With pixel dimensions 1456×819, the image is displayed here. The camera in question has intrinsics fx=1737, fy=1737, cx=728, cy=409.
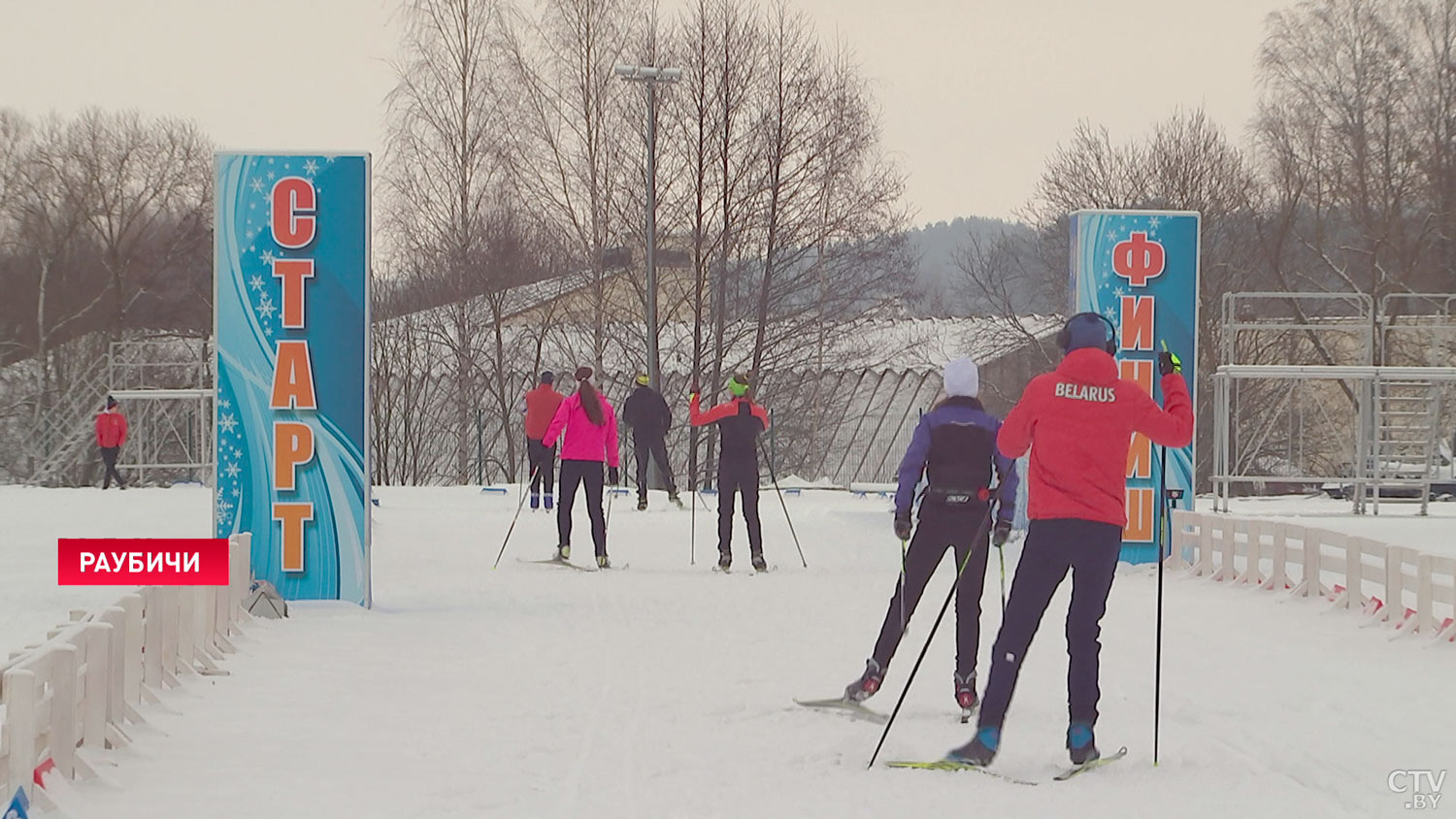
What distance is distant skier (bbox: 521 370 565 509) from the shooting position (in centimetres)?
2197

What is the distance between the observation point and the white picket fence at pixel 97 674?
20.0ft

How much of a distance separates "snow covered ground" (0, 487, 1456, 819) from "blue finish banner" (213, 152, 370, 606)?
2.45 ft

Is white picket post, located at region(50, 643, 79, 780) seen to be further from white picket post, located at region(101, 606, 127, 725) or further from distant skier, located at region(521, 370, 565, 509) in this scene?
distant skier, located at region(521, 370, 565, 509)

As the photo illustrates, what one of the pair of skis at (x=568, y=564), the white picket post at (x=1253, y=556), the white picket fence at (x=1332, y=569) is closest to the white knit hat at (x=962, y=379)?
the white picket fence at (x=1332, y=569)

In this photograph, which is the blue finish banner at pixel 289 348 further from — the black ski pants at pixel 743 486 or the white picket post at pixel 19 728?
the white picket post at pixel 19 728

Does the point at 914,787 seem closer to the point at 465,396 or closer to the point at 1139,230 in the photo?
the point at 1139,230

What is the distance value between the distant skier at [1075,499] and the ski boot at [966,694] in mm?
1303

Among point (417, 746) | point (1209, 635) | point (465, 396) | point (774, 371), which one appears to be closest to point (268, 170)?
point (417, 746)

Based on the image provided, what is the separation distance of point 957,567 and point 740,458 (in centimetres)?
805

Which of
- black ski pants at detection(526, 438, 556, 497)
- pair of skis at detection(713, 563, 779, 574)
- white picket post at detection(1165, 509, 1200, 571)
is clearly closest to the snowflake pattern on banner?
pair of skis at detection(713, 563, 779, 574)

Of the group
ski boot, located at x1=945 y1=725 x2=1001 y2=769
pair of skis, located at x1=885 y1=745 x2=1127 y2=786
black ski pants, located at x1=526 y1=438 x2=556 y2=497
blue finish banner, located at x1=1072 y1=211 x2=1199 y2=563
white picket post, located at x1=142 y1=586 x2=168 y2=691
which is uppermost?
blue finish banner, located at x1=1072 y1=211 x2=1199 y2=563

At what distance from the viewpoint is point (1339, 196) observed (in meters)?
46.2

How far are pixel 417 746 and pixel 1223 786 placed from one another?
354 cm

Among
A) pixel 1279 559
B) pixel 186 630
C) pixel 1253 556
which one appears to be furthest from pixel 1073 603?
pixel 1253 556
